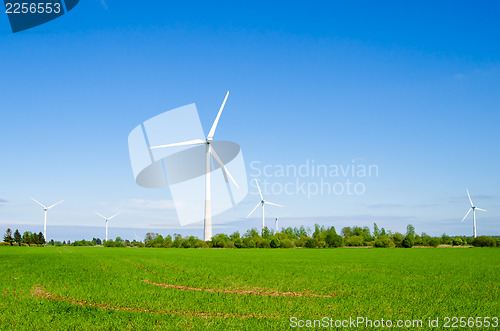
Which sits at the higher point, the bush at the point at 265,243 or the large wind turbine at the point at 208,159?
the large wind turbine at the point at 208,159

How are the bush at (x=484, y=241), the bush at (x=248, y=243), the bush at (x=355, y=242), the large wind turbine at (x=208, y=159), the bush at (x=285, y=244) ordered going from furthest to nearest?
the bush at (x=355, y=242) < the bush at (x=484, y=241) < the bush at (x=285, y=244) < the bush at (x=248, y=243) < the large wind turbine at (x=208, y=159)

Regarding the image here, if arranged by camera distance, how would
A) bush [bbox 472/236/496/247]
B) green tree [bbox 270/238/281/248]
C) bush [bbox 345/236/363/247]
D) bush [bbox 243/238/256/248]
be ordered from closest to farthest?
green tree [bbox 270/238/281/248] → bush [bbox 243/238/256/248] → bush [bbox 472/236/496/247] → bush [bbox 345/236/363/247]

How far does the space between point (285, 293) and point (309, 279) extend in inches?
279

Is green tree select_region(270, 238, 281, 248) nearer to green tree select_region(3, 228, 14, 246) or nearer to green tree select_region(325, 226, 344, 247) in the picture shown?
green tree select_region(325, 226, 344, 247)

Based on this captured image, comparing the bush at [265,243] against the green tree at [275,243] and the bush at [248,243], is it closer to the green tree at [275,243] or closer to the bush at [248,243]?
the green tree at [275,243]

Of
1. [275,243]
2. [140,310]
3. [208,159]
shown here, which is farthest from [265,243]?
[140,310]

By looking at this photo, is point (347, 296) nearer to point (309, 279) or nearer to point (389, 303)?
point (389, 303)

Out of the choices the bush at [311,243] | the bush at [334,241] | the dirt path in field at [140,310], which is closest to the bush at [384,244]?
the bush at [334,241]

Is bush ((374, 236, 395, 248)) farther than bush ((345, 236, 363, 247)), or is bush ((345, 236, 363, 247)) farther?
bush ((345, 236, 363, 247))

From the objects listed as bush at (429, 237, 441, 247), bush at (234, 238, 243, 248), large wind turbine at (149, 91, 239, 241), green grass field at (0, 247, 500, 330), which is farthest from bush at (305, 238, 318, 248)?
green grass field at (0, 247, 500, 330)

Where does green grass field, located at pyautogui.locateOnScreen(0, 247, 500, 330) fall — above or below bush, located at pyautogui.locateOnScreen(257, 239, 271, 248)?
above

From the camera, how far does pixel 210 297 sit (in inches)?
785

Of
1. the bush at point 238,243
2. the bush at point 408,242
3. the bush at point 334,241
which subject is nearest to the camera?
the bush at point 238,243

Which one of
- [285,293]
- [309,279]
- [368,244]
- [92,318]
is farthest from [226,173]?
[368,244]
